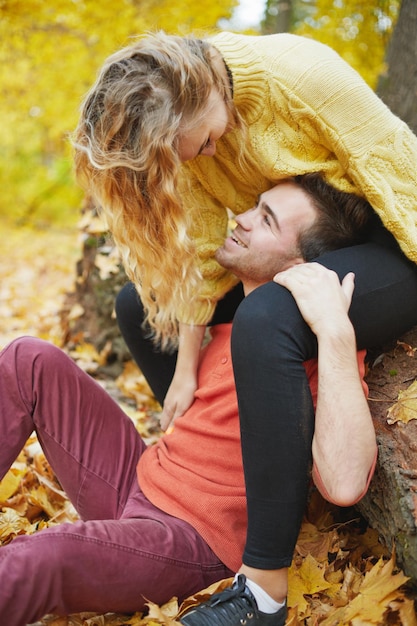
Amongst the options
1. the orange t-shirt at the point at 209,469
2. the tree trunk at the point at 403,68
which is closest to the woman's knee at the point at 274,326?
the orange t-shirt at the point at 209,469

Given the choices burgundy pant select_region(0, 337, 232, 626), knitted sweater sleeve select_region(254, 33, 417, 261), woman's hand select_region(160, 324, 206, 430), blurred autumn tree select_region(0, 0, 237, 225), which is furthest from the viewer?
blurred autumn tree select_region(0, 0, 237, 225)

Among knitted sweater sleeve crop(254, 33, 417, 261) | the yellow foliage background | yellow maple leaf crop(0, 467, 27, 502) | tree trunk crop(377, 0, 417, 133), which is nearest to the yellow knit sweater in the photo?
knitted sweater sleeve crop(254, 33, 417, 261)

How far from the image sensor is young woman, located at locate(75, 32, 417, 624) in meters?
1.59

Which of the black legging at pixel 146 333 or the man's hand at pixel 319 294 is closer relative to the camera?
the man's hand at pixel 319 294

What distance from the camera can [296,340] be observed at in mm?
1618

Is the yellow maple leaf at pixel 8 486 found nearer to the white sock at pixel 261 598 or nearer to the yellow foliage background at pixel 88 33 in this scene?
the white sock at pixel 261 598

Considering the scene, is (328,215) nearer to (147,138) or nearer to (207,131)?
(207,131)

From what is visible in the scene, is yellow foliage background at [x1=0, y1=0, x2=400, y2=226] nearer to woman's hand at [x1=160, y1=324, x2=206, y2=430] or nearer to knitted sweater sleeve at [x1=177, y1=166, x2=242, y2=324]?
knitted sweater sleeve at [x1=177, y1=166, x2=242, y2=324]

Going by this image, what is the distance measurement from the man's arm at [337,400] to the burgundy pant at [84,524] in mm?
449

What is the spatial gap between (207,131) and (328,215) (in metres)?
0.47

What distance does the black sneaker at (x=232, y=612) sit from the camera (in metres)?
1.54

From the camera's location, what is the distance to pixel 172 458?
194cm

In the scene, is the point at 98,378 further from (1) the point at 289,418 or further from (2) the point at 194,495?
(1) the point at 289,418

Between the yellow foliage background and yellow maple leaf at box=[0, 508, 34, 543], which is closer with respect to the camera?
yellow maple leaf at box=[0, 508, 34, 543]
